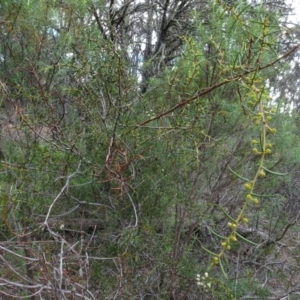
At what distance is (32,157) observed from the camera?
8.94ft

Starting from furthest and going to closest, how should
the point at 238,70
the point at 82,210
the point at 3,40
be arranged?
the point at 3,40 < the point at 82,210 < the point at 238,70

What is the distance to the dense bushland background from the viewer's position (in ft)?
7.85

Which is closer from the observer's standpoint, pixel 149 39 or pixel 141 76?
pixel 141 76

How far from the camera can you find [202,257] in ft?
10.6

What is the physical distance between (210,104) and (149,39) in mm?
2464

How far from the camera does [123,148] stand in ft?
8.00

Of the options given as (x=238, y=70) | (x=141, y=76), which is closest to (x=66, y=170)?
(x=141, y=76)

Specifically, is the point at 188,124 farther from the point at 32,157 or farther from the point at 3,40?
the point at 3,40

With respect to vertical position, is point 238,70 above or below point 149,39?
below

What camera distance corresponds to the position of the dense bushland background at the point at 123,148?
7.85 ft

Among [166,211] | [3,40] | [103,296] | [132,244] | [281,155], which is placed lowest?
[103,296]

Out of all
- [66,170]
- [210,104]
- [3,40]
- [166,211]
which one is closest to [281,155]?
[210,104]

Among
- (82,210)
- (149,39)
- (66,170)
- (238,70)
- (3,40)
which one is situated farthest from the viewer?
(149,39)

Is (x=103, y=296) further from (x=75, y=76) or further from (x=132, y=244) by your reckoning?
(x=75, y=76)
